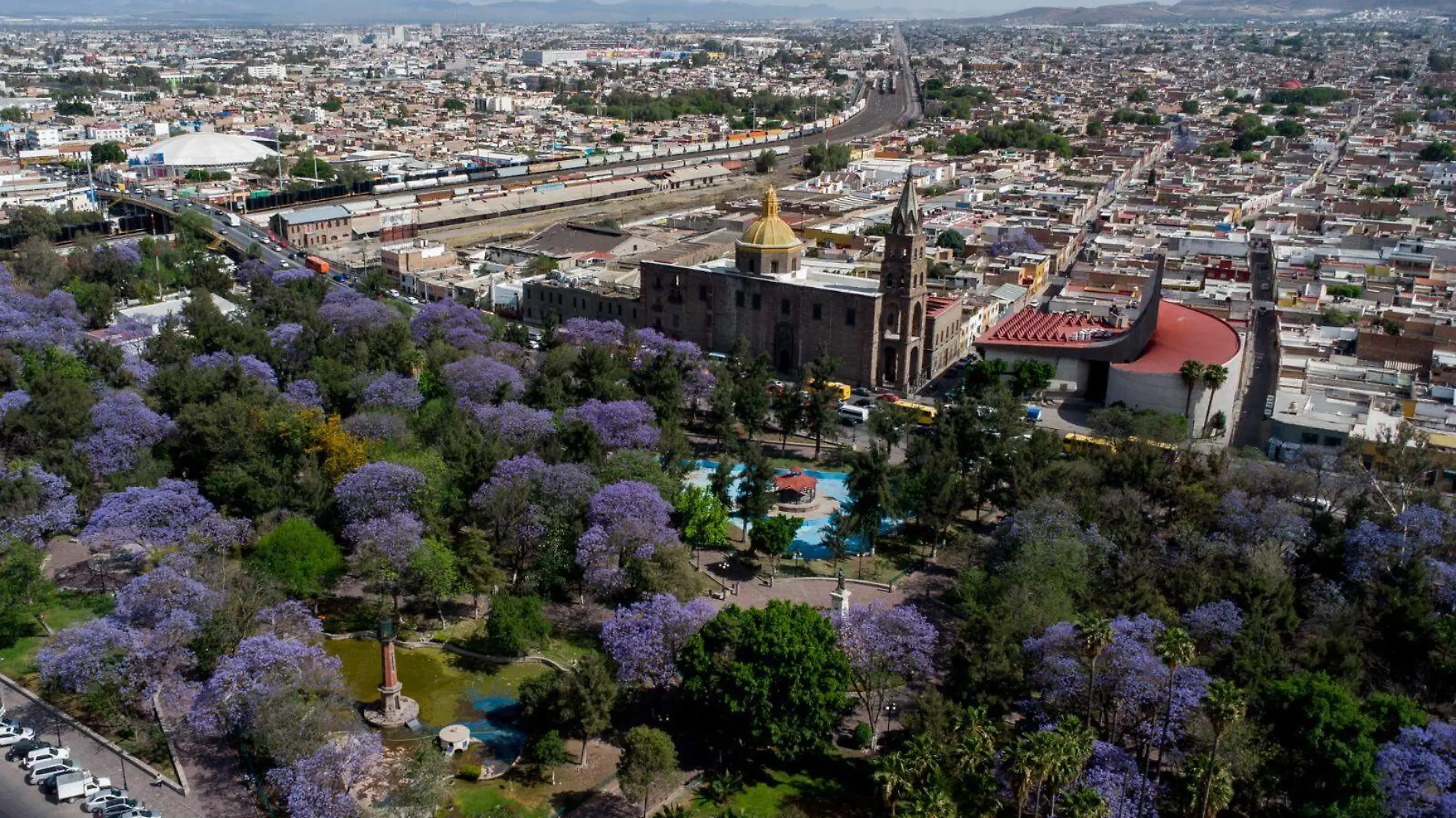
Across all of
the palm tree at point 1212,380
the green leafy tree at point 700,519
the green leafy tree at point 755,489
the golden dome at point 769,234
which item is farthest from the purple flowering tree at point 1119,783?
the golden dome at point 769,234

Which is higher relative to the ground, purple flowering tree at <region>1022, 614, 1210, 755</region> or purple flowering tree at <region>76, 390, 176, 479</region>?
purple flowering tree at <region>76, 390, 176, 479</region>

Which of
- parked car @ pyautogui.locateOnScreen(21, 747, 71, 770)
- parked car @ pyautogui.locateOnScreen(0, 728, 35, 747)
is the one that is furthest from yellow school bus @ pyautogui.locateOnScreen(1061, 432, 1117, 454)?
parked car @ pyautogui.locateOnScreen(0, 728, 35, 747)

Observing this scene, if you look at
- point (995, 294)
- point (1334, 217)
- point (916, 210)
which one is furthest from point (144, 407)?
point (1334, 217)

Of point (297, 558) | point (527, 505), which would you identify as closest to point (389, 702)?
point (297, 558)

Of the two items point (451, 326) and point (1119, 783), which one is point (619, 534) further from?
point (451, 326)

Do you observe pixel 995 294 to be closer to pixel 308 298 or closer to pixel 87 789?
pixel 308 298

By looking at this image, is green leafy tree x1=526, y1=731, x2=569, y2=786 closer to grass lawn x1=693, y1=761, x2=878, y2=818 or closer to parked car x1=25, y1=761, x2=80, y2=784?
grass lawn x1=693, y1=761, x2=878, y2=818

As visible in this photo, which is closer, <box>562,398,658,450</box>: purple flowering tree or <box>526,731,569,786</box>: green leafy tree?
<box>526,731,569,786</box>: green leafy tree

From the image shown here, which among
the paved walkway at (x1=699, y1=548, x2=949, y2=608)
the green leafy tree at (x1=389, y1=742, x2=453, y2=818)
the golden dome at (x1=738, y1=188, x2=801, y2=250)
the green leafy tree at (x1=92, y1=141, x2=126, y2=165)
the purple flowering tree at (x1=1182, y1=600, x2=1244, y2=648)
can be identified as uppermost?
the golden dome at (x1=738, y1=188, x2=801, y2=250)
